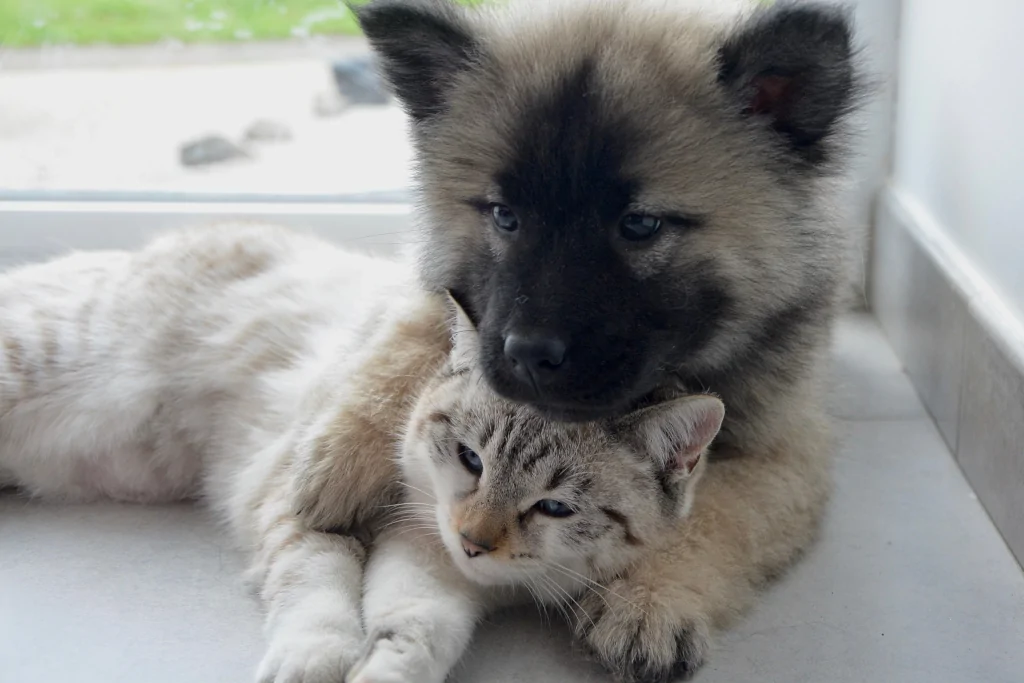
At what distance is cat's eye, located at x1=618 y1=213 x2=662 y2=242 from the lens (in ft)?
4.47

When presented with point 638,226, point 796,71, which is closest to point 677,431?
point 638,226

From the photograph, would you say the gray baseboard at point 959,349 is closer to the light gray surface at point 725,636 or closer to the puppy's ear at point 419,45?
the light gray surface at point 725,636

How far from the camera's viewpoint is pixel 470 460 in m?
1.42

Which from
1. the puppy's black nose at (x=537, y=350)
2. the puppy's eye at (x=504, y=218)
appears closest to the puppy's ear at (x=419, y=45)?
the puppy's eye at (x=504, y=218)

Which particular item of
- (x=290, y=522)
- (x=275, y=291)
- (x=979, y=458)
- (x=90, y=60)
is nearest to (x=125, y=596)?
(x=290, y=522)

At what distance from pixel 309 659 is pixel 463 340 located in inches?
18.9

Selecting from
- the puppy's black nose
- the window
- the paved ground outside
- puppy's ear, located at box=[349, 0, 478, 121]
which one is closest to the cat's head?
the puppy's black nose

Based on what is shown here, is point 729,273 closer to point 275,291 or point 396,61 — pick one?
point 396,61

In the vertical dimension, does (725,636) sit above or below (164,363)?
below

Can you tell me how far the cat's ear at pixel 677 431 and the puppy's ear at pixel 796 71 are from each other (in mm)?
416

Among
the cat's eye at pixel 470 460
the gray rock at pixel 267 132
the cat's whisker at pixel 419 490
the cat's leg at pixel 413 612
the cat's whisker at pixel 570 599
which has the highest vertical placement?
the gray rock at pixel 267 132

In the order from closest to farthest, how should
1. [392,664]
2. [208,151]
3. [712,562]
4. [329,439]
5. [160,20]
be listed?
[392,664] → [712,562] → [329,439] → [160,20] → [208,151]

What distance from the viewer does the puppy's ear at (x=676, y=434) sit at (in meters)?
1.31

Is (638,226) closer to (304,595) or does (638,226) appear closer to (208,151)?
(304,595)
